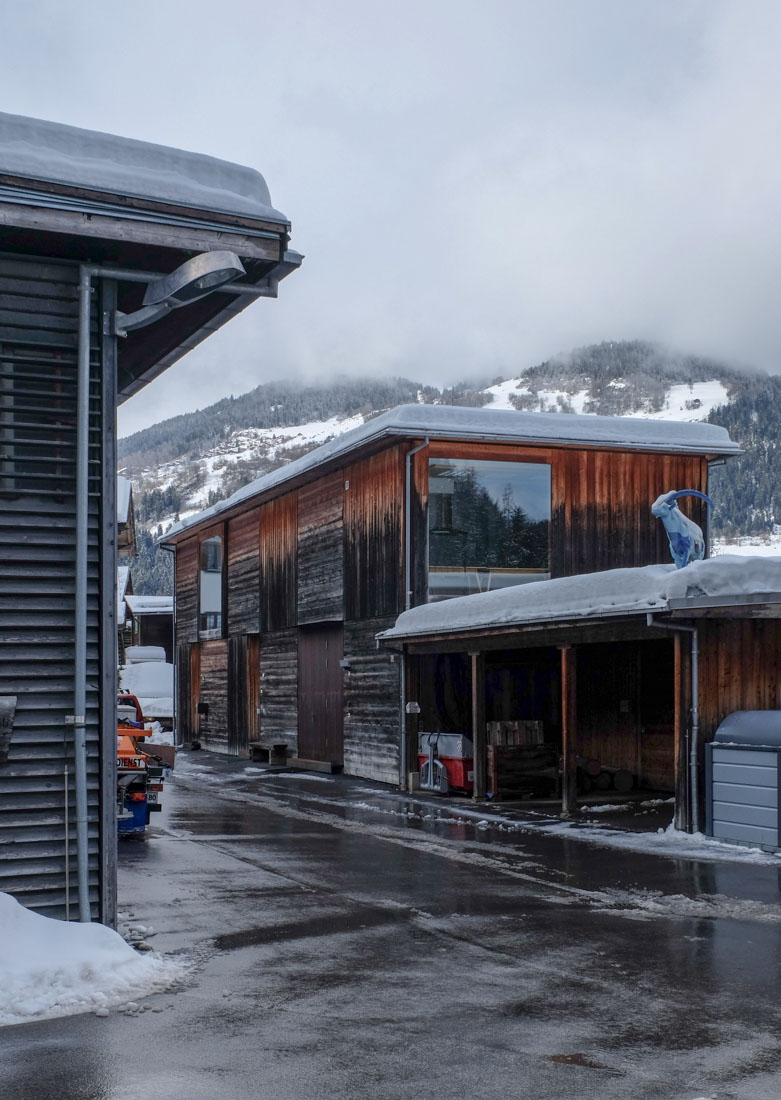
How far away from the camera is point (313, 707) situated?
30.0 meters

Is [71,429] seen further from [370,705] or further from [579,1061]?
[370,705]

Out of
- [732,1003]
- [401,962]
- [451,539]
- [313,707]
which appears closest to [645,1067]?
[732,1003]

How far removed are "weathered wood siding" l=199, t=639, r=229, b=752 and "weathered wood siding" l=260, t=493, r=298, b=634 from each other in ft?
14.5

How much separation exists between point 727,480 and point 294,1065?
147736mm

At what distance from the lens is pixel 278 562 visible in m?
32.4

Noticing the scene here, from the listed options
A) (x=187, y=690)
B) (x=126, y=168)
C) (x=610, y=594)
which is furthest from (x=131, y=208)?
(x=187, y=690)

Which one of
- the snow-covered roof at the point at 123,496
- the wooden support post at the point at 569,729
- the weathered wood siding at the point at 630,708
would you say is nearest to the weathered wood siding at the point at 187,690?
the snow-covered roof at the point at 123,496

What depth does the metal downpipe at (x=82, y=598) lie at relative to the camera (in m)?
8.55

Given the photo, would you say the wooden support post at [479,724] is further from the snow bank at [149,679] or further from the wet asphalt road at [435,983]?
the snow bank at [149,679]

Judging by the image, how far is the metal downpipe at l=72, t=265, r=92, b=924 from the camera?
8.55 meters

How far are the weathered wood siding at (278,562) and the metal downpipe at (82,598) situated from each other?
2202 cm

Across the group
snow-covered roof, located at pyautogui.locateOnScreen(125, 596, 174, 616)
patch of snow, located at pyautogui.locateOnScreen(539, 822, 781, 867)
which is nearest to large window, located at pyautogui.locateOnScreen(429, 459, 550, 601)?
patch of snow, located at pyautogui.locateOnScreen(539, 822, 781, 867)

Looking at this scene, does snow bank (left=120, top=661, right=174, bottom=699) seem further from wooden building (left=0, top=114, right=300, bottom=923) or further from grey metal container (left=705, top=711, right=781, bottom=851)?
wooden building (left=0, top=114, right=300, bottom=923)

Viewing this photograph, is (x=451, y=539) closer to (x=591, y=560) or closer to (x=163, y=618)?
(x=591, y=560)
